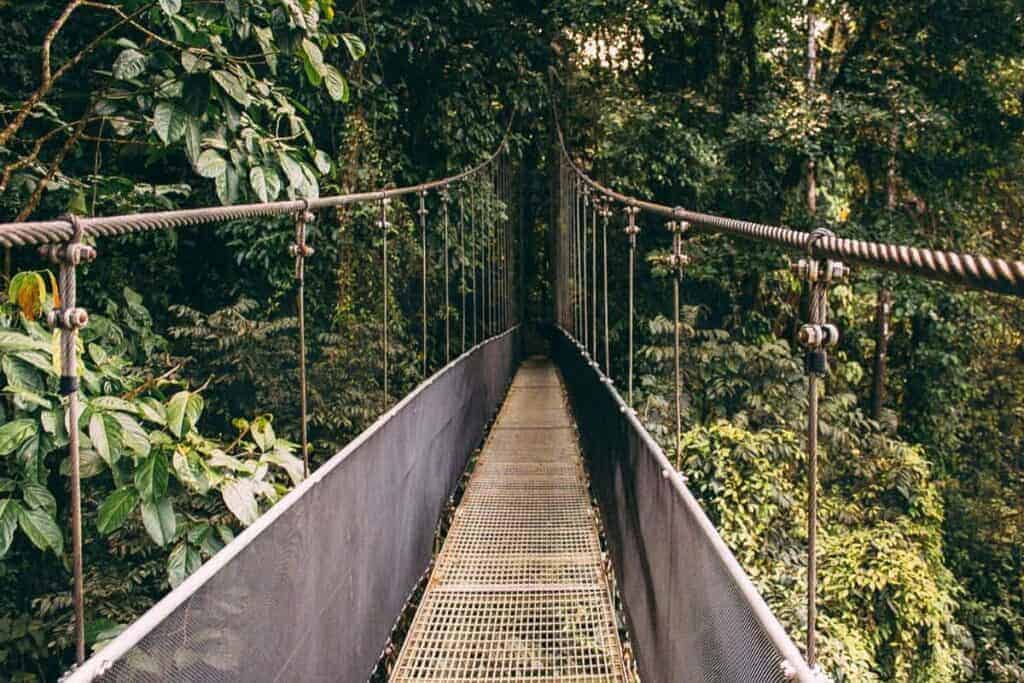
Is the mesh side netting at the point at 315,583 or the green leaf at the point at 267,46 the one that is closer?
the mesh side netting at the point at 315,583

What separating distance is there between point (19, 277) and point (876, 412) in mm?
8434

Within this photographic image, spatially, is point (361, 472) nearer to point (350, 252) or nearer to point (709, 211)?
point (350, 252)

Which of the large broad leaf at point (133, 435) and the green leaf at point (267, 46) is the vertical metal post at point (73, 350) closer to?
the large broad leaf at point (133, 435)

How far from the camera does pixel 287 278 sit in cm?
459

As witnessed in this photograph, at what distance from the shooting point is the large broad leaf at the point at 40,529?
1287mm

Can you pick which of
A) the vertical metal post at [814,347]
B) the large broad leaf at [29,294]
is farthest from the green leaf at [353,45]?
the vertical metal post at [814,347]

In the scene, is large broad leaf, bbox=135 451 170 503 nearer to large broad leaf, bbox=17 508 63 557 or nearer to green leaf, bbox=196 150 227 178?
large broad leaf, bbox=17 508 63 557

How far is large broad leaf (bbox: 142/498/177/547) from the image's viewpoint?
1341 mm

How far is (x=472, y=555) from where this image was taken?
2975mm

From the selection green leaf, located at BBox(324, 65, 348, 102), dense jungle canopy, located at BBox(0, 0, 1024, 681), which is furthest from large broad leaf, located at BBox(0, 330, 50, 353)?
green leaf, located at BBox(324, 65, 348, 102)

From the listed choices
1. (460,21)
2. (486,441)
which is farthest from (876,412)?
(460,21)

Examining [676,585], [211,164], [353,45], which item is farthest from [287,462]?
[353,45]

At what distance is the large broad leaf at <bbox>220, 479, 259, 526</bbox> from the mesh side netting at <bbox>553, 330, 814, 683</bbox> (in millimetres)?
729

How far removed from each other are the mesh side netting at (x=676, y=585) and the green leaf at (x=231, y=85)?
3.67 feet
